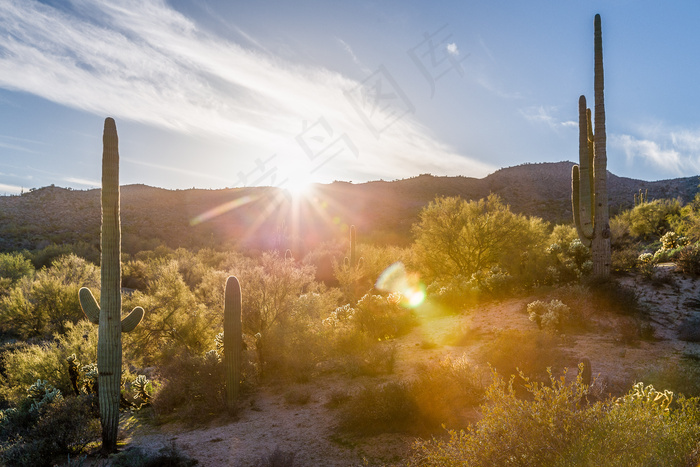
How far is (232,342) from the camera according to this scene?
408 inches

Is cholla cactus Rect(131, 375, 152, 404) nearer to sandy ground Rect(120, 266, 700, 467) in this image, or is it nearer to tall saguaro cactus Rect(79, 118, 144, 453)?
sandy ground Rect(120, 266, 700, 467)

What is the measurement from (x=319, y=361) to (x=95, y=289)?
17155mm

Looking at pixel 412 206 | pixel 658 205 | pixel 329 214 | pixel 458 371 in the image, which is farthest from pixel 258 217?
pixel 458 371

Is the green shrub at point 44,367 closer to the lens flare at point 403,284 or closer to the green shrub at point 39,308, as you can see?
the green shrub at point 39,308

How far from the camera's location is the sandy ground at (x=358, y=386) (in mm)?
6914

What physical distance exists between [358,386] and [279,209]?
56998mm

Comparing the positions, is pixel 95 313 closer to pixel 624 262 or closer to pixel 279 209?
pixel 624 262

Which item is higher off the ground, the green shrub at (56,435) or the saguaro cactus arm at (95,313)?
the saguaro cactus arm at (95,313)

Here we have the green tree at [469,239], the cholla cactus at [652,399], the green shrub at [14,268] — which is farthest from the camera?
the green shrub at [14,268]

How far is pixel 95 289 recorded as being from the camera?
72.7 feet

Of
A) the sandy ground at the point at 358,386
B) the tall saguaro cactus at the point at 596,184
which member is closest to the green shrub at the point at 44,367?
the sandy ground at the point at 358,386

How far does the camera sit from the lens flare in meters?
19.8

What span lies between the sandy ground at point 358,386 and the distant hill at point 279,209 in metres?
28.7

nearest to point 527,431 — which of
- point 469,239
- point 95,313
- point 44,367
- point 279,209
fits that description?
point 95,313
